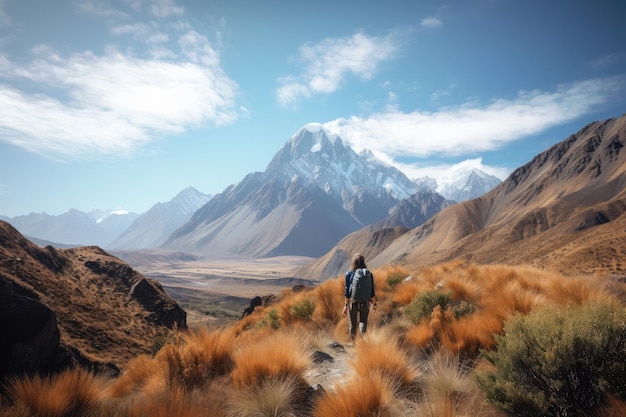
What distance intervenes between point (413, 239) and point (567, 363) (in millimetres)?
131175

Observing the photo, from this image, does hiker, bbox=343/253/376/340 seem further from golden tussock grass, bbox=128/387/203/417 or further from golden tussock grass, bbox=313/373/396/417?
golden tussock grass, bbox=128/387/203/417

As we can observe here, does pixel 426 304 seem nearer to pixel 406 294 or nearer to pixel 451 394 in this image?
pixel 406 294

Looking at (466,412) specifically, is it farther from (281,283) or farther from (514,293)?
(281,283)

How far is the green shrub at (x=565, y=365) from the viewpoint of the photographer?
346cm

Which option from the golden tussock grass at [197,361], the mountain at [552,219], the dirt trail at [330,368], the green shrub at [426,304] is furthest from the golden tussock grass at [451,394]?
the mountain at [552,219]

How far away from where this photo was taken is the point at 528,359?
3.84 metres

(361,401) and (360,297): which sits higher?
(360,297)

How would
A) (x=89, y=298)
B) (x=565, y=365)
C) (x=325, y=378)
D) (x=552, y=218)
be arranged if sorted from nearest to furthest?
(x=565, y=365) < (x=325, y=378) < (x=89, y=298) < (x=552, y=218)

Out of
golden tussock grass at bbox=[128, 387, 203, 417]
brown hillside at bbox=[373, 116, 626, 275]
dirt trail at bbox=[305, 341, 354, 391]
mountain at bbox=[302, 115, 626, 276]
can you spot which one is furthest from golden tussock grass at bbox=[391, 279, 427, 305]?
brown hillside at bbox=[373, 116, 626, 275]

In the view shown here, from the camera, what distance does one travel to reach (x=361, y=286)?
8.24m

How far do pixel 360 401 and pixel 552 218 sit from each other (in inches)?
3767

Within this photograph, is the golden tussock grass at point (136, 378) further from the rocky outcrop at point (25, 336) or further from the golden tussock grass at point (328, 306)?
the rocky outcrop at point (25, 336)

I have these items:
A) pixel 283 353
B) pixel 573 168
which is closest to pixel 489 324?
pixel 283 353

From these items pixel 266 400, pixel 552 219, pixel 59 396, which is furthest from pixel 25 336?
pixel 552 219
